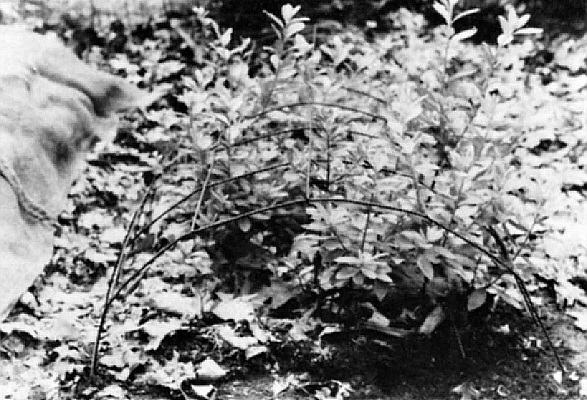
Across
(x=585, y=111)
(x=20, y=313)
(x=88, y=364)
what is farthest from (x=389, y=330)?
(x=585, y=111)

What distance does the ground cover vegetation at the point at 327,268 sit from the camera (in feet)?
8.88

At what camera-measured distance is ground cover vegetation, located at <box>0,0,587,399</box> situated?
8.88 feet

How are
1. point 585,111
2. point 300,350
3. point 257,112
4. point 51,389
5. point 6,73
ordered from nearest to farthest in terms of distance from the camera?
point 51,389 → point 300,350 → point 257,112 → point 6,73 → point 585,111

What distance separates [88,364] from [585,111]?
3.02 metres

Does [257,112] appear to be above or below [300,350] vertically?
above

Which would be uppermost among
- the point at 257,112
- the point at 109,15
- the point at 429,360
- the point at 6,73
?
the point at 109,15

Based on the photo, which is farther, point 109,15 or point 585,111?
point 109,15

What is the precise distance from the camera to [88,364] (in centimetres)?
272

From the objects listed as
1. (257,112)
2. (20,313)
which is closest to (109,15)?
(257,112)

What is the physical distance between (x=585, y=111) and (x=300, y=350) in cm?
248

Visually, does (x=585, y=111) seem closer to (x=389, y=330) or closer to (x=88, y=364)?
(x=389, y=330)

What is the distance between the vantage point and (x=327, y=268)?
9.43ft

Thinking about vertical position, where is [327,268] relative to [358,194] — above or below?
below

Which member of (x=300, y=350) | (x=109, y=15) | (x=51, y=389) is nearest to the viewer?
(x=51, y=389)
